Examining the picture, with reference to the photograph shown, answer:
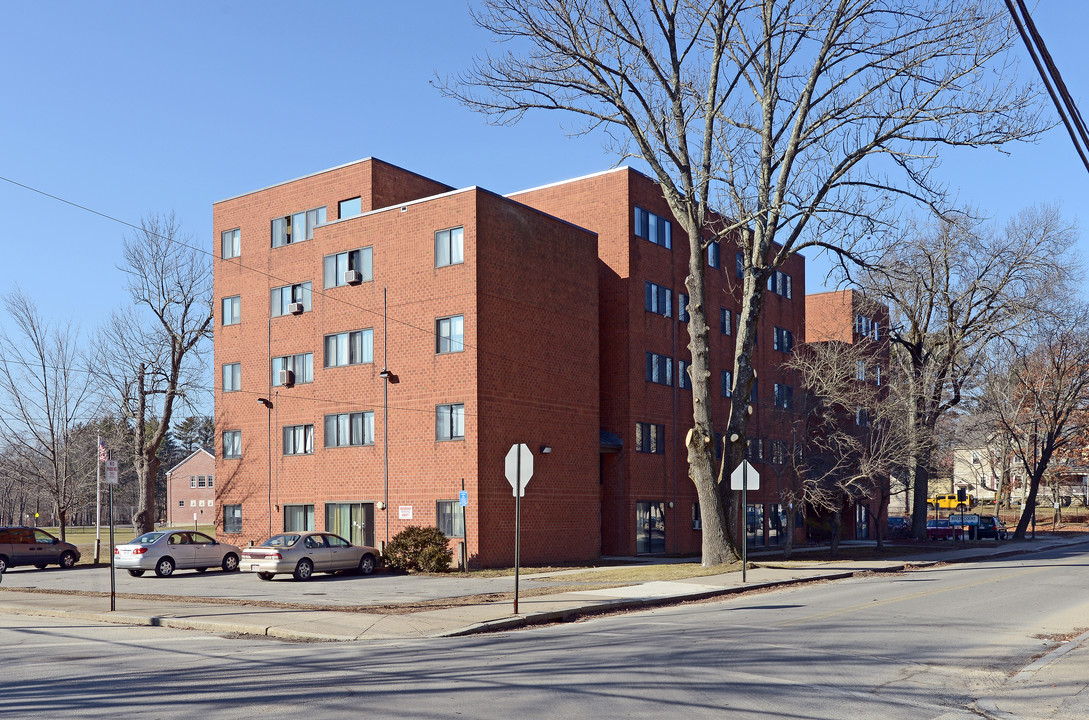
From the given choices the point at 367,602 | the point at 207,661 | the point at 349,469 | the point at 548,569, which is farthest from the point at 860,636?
the point at 349,469

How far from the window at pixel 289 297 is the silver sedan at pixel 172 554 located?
11.0m

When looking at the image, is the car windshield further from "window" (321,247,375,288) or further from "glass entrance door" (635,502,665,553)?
"glass entrance door" (635,502,665,553)

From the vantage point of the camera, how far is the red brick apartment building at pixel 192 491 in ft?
345

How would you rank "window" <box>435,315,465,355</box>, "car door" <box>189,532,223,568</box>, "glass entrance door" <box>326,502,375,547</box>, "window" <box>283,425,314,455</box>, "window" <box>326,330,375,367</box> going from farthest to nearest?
"window" <box>283,425,314,455</box>
"window" <box>326,330,375,367</box>
"glass entrance door" <box>326,502,375,547</box>
"window" <box>435,315,465,355</box>
"car door" <box>189,532,223,568</box>

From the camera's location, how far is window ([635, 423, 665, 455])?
3931 centimetres

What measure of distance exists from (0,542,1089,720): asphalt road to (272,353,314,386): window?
20483 millimetres

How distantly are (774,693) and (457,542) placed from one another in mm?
22023

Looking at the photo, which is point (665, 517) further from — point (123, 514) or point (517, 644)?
point (123, 514)

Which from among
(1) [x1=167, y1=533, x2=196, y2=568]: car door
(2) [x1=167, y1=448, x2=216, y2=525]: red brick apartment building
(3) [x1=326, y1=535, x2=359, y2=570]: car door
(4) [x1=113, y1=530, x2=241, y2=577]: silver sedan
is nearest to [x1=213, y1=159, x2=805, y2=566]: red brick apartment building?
(3) [x1=326, y1=535, x2=359, y2=570]: car door

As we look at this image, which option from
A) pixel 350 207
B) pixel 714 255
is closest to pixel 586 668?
pixel 350 207

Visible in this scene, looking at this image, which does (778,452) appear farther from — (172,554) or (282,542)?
(172,554)

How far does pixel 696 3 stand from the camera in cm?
2736

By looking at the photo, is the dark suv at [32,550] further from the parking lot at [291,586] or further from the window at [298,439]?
the window at [298,439]

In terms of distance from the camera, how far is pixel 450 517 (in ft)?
104
